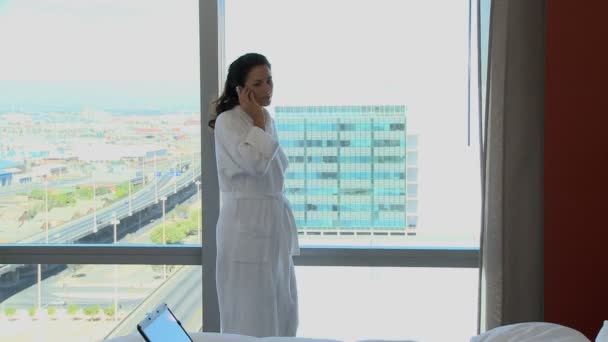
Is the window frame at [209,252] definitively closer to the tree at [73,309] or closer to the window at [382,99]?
the window at [382,99]

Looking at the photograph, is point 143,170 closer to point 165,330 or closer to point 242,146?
point 242,146

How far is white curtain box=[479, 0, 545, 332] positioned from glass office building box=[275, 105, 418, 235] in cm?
45

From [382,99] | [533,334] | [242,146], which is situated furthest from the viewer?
[382,99]

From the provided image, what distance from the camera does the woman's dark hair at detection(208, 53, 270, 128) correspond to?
3059 mm

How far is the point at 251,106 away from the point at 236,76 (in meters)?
0.15

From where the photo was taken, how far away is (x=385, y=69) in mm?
3436

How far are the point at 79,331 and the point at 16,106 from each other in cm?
118

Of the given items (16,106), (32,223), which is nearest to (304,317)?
(32,223)

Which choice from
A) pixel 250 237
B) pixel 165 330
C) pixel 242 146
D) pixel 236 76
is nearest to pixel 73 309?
pixel 250 237

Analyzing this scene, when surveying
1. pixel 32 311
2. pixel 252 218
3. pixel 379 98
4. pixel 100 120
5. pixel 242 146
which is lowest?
pixel 32 311

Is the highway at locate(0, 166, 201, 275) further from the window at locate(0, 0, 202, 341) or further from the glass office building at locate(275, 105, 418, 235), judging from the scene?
the glass office building at locate(275, 105, 418, 235)

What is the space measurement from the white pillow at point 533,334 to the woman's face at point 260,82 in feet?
4.88

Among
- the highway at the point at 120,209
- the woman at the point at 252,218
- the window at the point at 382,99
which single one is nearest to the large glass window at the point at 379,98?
the window at the point at 382,99

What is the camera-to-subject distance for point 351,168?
3.48m
